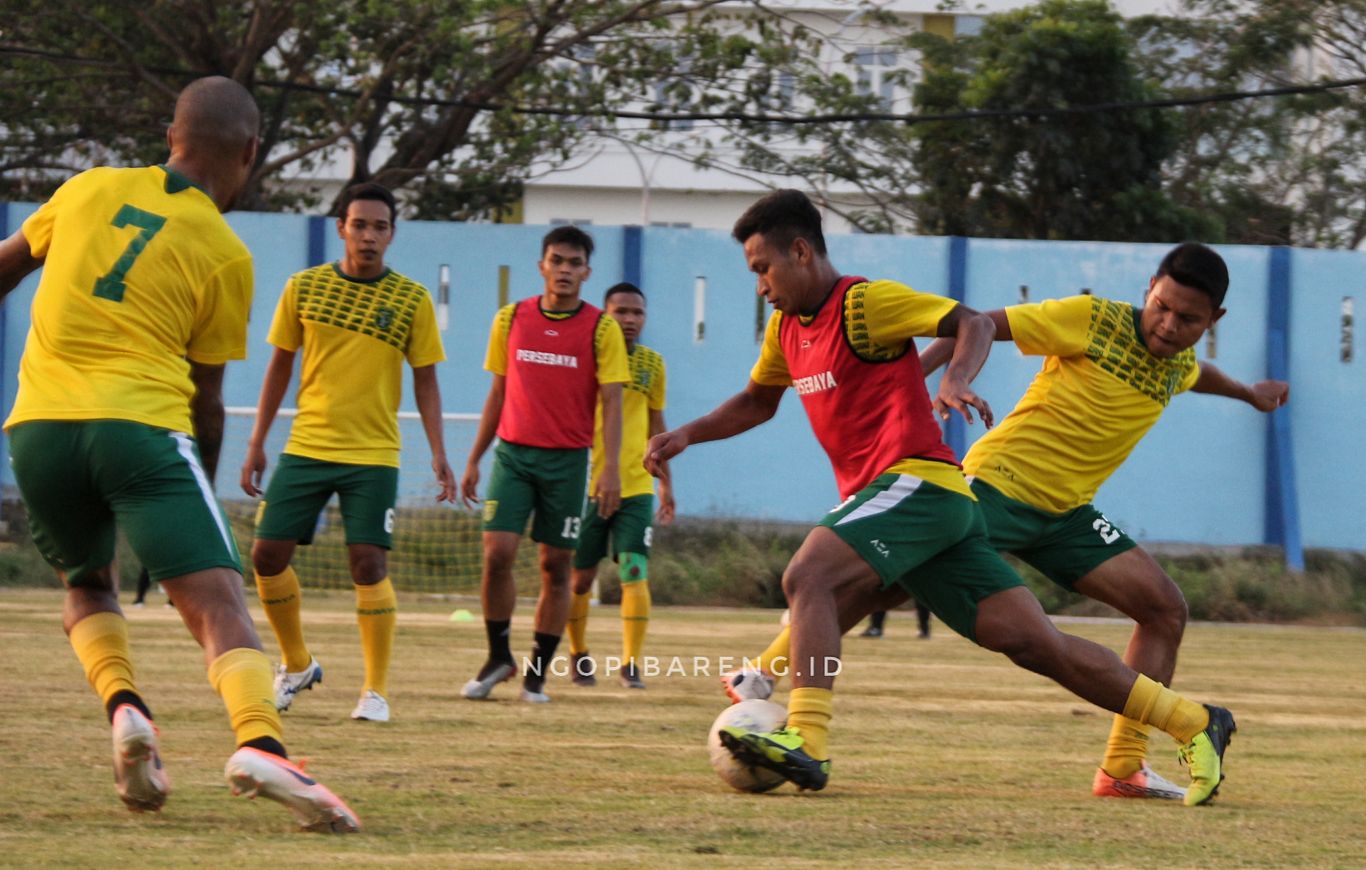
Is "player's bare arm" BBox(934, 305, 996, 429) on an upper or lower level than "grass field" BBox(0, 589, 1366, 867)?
upper

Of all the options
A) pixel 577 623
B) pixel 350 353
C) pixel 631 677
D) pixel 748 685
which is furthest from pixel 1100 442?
pixel 577 623

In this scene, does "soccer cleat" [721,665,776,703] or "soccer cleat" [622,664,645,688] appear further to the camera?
"soccer cleat" [622,664,645,688]

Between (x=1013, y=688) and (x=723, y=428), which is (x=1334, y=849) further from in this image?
(x=1013, y=688)

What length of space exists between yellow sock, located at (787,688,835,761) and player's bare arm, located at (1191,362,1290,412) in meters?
2.08

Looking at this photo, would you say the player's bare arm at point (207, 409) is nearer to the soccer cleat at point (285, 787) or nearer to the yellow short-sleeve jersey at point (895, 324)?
the soccer cleat at point (285, 787)

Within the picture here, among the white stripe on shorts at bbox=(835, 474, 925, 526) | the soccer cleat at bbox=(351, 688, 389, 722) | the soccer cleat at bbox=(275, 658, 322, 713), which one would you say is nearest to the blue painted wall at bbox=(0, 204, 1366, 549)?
the soccer cleat at bbox=(275, 658, 322, 713)

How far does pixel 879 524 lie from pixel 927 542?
162 mm

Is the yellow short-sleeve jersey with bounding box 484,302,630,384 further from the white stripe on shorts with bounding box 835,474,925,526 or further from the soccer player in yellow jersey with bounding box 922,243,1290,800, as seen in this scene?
the white stripe on shorts with bounding box 835,474,925,526

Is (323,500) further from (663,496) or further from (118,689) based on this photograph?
(118,689)

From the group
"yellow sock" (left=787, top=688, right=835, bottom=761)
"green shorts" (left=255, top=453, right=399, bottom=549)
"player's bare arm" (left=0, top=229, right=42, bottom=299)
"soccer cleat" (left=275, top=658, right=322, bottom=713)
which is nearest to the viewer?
"player's bare arm" (left=0, top=229, right=42, bottom=299)

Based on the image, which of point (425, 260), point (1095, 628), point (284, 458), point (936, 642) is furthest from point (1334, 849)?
point (425, 260)

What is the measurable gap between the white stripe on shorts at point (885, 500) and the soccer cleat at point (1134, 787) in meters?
1.23

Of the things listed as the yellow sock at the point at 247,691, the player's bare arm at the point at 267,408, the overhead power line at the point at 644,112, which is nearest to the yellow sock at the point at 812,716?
the yellow sock at the point at 247,691

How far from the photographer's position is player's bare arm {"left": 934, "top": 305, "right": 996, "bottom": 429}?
553 cm
